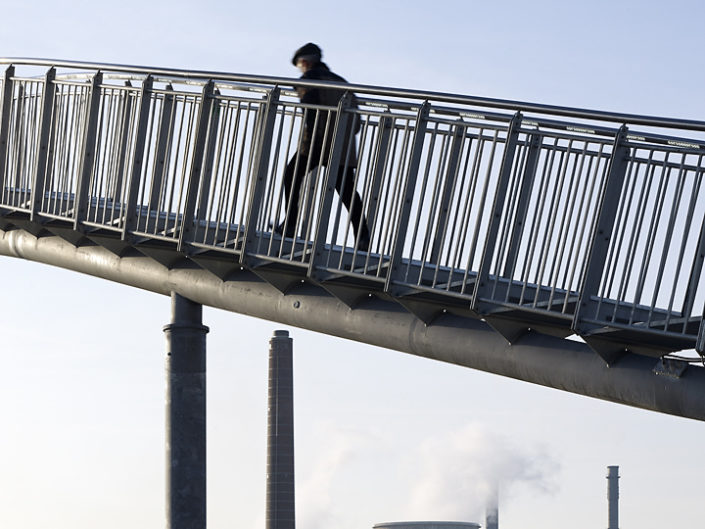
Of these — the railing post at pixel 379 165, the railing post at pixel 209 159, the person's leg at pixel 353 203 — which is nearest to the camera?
the railing post at pixel 379 165

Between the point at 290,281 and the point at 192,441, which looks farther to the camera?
the point at 192,441

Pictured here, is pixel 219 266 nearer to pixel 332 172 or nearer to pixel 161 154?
pixel 161 154

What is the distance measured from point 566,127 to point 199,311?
423 cm

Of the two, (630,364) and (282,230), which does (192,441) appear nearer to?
(282,230)

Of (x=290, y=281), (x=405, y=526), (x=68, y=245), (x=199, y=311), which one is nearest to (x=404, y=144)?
(x=290, y=281)

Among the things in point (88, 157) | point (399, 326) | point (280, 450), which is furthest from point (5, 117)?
point (280, 450)

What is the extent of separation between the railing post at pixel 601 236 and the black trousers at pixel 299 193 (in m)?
1.80

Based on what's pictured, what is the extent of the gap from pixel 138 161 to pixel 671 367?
471 centimetres

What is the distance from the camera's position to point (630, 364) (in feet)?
27.5

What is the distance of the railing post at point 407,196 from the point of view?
29.2 ft

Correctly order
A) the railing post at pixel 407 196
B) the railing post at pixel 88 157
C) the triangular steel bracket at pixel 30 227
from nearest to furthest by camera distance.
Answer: the railing post at pixel 407 196, the railing post at pixel 88 157, the triangular steel bracket at pixel 30 227

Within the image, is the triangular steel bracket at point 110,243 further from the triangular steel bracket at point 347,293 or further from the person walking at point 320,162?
the triangular steel bracket at point 347,293

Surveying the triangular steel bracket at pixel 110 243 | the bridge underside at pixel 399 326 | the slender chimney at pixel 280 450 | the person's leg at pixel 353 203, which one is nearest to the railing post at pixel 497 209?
the bridge underside at pixel 399 326

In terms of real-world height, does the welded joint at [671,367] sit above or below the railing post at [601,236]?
below
